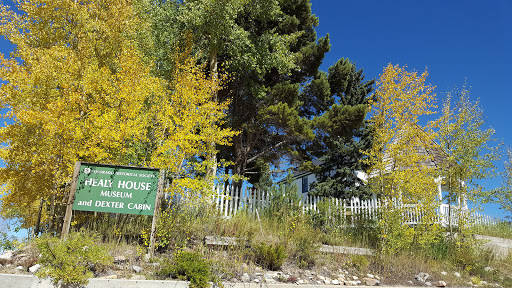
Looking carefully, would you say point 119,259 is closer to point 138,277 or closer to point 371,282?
point 138,277

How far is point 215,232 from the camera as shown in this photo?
8.53 m

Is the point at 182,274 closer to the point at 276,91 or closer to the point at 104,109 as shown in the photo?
the point at 104,109

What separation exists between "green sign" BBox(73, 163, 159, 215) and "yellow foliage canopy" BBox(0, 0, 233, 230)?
66 centimetres

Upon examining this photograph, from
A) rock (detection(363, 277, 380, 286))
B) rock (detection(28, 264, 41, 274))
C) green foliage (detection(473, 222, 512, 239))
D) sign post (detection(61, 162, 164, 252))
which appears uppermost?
sign post (detection(61, 162, 164, 252))

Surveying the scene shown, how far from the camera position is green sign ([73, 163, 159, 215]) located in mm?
6996

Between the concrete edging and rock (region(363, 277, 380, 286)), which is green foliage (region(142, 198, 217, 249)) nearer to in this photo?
the concrete edging

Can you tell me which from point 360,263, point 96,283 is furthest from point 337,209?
point 96,283

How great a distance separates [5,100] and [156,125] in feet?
12.9

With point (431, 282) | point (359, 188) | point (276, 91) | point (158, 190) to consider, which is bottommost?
point (431, 282)

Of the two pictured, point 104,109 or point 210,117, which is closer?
point 104,109

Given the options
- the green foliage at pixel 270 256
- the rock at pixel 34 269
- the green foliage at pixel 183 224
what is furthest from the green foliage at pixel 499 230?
the rock at pixel 34 269

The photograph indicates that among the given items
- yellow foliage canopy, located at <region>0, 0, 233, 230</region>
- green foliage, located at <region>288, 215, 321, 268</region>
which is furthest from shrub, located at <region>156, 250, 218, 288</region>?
green foliage, located at <region>288, 215, 321, 268</region>

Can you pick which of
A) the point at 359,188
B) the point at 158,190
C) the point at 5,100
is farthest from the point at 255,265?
the point at 359,188

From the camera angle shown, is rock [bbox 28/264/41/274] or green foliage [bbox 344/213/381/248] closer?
rock [bbox 28/264/41/274]
